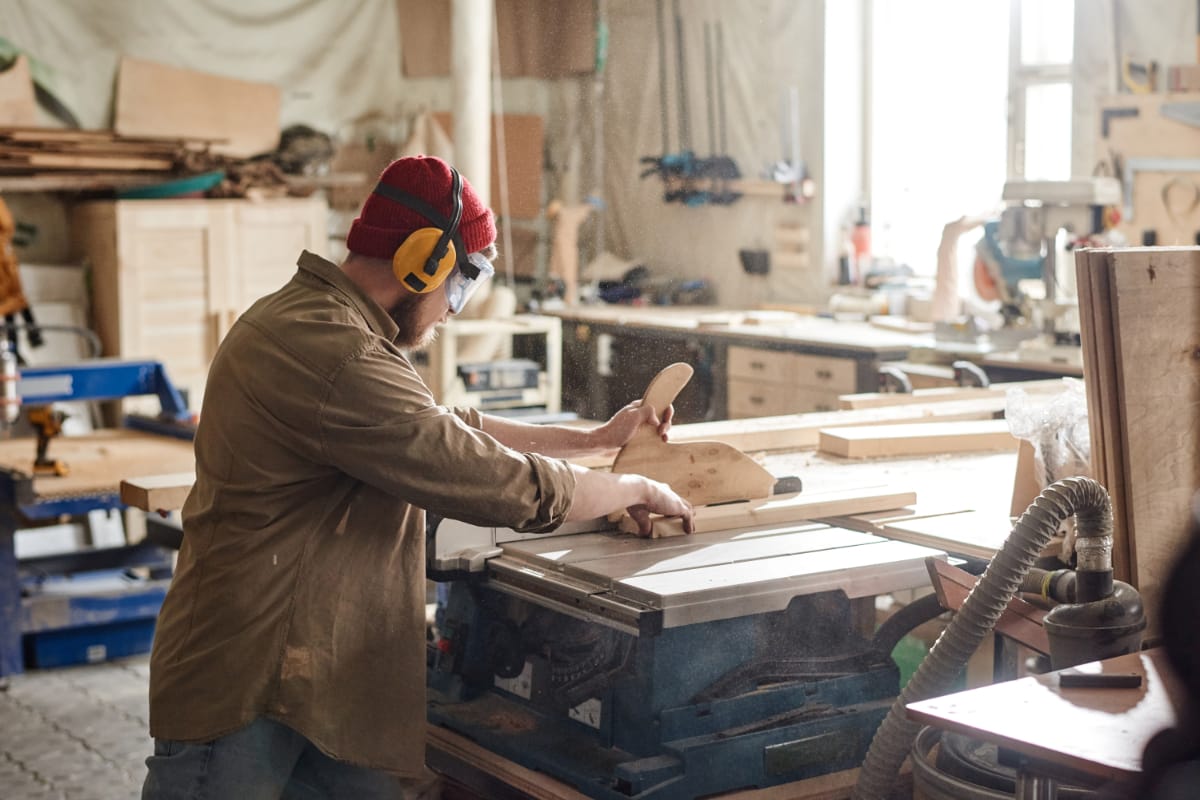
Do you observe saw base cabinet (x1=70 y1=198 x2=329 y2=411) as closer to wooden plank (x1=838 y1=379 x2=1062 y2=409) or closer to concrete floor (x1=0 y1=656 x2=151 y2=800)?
concrete floor (x1=0 y1=656 x2=151 y2=800)

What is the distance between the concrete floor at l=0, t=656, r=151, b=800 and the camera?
3.38 meters

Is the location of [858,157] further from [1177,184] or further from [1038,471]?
[1038,471]

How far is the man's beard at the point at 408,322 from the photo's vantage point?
189cm

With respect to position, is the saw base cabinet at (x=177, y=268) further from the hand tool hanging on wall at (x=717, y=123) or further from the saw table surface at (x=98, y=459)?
the hand tool hanging on wall at (x=717, y=123)

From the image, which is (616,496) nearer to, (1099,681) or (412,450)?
(412,450)

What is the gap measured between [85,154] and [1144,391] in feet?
15.5

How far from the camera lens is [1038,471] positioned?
224 cm

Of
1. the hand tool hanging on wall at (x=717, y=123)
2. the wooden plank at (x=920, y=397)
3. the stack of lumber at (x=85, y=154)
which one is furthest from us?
the hand tool hanging on wall at (x=717, y=123)

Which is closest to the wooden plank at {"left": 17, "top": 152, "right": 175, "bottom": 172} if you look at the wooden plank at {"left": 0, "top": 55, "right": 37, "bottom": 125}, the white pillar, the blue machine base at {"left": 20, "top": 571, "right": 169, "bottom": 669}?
the wooden plank at {"left": 0, "top": 55, "right": 37, "bottom": 125}

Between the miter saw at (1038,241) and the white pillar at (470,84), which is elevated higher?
the white pillar at (470,84)

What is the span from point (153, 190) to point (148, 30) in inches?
37.6

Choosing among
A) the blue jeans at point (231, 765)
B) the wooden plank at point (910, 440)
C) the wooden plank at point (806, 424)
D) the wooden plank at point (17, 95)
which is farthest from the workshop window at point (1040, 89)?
the blue jeans at point (231, 765)

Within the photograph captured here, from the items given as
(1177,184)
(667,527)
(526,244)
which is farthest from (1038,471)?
(526,244)

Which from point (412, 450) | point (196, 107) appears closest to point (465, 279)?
point (412, 450)
